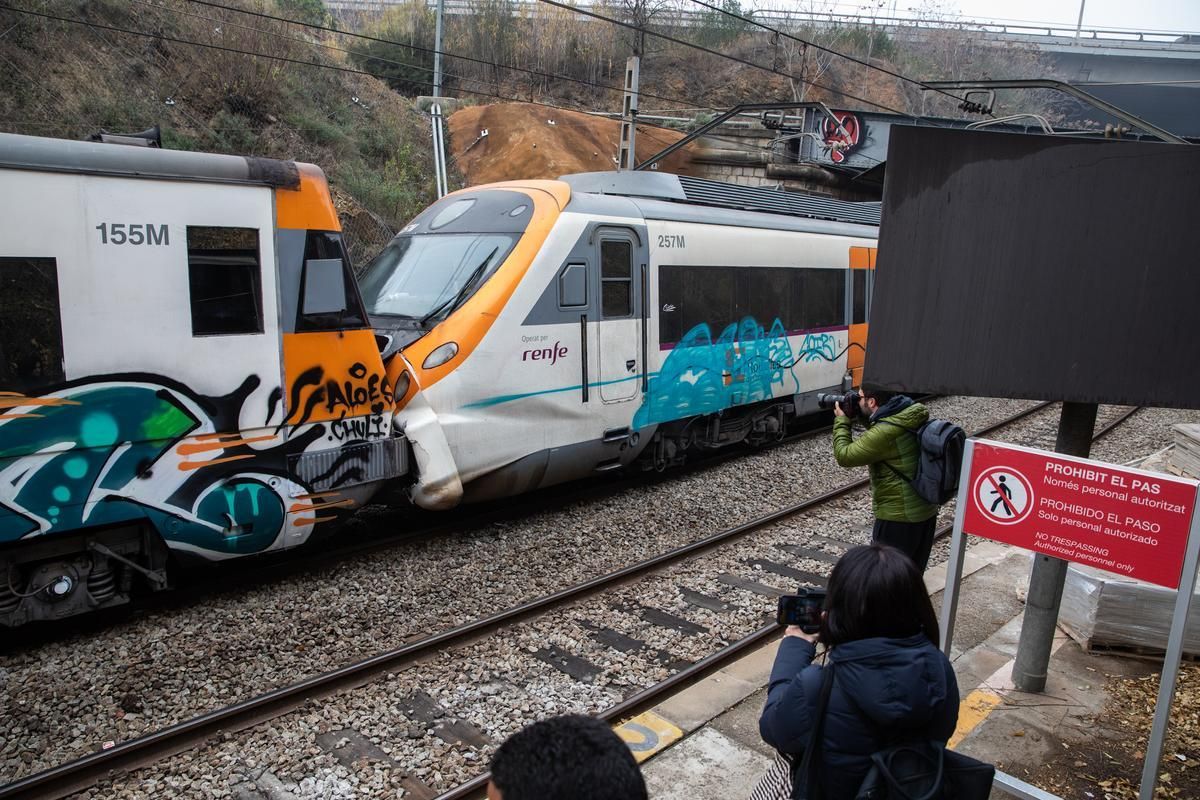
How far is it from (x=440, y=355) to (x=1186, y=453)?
738cm

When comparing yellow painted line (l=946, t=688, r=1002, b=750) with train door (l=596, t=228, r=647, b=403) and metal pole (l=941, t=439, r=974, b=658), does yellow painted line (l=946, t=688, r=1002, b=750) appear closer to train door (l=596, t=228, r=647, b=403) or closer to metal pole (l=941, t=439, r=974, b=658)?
metal pole (l=941, t=439, r=974, b=658)

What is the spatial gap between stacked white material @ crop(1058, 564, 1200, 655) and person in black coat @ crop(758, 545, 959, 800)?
11.5ft

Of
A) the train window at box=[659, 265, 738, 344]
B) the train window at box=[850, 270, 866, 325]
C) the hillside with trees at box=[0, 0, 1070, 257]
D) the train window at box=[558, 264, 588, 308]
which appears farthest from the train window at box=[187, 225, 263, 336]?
the train window at box=[850, 270, 866, 325]

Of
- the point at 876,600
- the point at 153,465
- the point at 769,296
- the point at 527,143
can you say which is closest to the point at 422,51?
the point at 527,143

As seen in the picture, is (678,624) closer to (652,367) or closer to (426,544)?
(426,544)

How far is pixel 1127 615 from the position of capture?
17.2ft

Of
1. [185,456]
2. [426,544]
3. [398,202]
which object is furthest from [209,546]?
[398,202]

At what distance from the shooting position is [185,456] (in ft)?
18.5

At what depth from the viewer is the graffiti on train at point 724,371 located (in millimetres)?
9297

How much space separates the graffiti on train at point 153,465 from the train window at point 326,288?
0.64 metres

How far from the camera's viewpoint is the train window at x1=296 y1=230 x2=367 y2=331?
20.3 ft

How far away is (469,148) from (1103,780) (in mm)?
23686

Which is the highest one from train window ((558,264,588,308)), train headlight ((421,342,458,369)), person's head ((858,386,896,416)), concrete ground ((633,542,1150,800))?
train window ((558,264,588,308))

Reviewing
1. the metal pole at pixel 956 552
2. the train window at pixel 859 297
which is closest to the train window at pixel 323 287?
the metal pole at pixel 956 552
